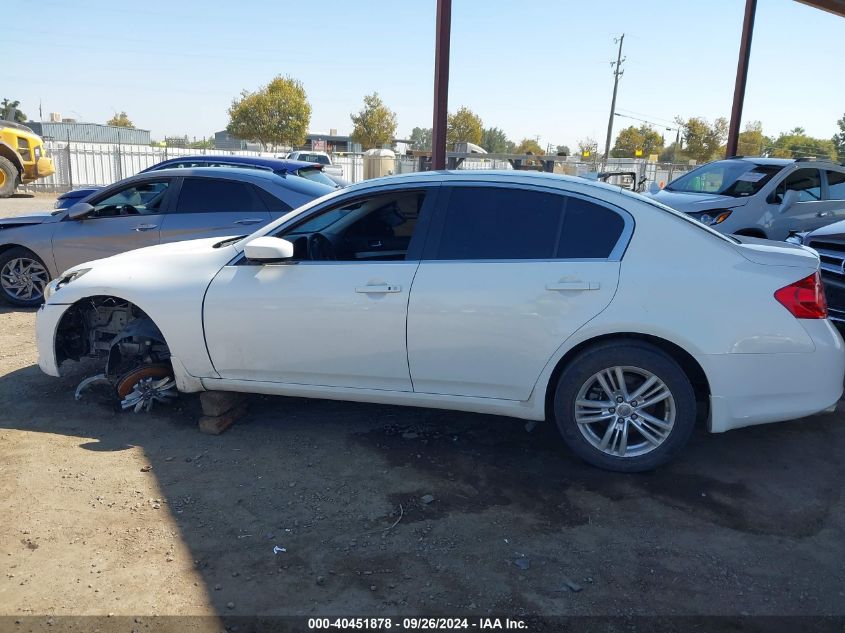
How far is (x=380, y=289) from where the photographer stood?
12.9 feet

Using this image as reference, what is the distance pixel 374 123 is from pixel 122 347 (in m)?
49.6

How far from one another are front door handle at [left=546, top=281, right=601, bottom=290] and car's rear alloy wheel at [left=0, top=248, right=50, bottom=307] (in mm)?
6080

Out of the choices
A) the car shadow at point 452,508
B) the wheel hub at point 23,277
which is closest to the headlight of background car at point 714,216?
the car shadow at point 452,508

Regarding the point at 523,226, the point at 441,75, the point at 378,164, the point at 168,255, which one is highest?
the point at 441,75

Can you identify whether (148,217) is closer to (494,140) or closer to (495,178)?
(495,178)

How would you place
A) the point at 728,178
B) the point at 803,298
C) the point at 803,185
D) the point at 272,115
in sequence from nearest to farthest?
the point at 803,298 < the point at 803,185 < the point at 728,178 < the point at 272,115

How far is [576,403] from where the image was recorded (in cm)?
380

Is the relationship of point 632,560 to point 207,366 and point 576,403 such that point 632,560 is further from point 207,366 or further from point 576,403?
point 207,366

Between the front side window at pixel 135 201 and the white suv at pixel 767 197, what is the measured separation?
677cm

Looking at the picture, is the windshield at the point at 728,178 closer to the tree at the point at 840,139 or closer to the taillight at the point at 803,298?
the taillight at the point at 803,298

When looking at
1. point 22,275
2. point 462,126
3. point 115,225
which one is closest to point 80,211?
point 115,225

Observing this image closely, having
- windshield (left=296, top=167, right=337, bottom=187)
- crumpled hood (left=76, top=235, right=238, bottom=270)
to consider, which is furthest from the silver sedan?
crumpled hood (left=76, top=235, right=238, bottom=270)

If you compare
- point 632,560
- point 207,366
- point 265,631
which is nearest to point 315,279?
point 207,366

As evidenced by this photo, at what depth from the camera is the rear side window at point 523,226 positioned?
381cm
